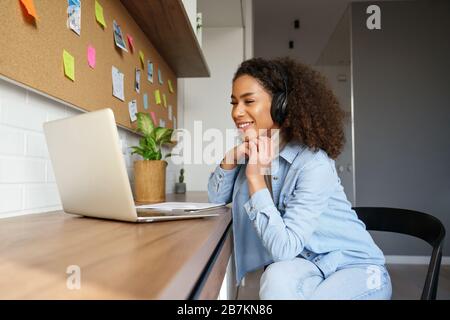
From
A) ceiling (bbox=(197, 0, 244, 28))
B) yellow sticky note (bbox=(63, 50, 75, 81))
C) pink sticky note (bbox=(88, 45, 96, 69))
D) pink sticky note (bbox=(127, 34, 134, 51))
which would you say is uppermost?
ceiling (bbox=(197, 0, 244, 28))

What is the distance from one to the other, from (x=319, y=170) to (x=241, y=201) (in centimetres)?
27

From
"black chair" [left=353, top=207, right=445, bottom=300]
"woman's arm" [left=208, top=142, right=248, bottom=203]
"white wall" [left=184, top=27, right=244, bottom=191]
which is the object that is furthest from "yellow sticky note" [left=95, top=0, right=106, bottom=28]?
"white wall" [left=184, top=27, right=244, bottom=191]

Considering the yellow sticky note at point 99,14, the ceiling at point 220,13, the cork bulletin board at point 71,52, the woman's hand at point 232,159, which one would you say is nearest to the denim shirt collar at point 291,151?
the woman's hand at point 232,159

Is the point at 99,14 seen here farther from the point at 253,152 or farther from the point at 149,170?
the point at 253,152

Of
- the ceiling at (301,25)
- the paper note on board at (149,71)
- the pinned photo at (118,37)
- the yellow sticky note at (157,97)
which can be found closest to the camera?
the pinned photo at (118,37)

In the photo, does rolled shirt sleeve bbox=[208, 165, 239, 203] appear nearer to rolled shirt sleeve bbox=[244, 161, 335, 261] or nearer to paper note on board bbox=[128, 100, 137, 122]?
rolled shirt sleeve bbox=[244, 161, 335, 261]

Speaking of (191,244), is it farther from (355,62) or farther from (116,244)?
(355,62)

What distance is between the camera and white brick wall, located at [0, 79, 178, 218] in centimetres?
80

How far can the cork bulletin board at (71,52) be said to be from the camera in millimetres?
753

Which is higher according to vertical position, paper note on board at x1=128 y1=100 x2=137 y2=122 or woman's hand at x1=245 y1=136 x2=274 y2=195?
paper note on board at x1=128 y1=100 x2=137 y2=122

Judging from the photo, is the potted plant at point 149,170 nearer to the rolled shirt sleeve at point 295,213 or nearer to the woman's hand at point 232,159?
the woman's hand at point 232,159

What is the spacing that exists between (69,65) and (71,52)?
4cm

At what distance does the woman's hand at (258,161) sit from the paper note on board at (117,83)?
1.96 ft

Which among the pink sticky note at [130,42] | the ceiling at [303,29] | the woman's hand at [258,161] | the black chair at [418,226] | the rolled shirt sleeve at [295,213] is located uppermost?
the ceiling at [303,29]
